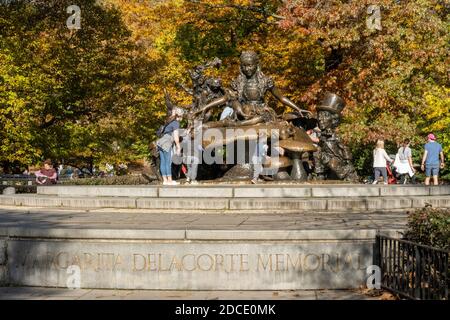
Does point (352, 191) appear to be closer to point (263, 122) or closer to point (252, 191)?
point (252, 191)

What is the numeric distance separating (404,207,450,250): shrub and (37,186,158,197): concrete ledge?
257 inches

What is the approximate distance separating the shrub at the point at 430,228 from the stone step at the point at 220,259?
1.80 ft

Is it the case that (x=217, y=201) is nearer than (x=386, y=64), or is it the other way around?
(x=217, y=201)

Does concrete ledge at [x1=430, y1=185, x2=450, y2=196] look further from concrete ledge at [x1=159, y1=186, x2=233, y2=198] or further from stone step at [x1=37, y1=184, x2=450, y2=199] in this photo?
concrete ledge at [x1=159, y1=186, x2=233, y2=198]

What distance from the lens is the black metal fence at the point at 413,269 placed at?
797cm

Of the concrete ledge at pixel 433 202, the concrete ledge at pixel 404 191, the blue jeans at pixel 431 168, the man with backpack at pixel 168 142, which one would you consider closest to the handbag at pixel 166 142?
the man with backpack at pixel 168 142

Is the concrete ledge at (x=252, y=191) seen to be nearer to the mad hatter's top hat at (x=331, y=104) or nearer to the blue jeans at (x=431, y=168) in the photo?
the mad hatter's top hat at (x=331, y=104)

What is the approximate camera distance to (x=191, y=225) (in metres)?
10.6

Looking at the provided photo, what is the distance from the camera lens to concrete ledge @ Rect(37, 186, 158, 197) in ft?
48.3

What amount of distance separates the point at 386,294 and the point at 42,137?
24.2 m

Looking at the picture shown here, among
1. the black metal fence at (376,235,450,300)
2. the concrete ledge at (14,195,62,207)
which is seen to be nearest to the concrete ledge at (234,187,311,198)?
the concrete ledge at (14,195,62,207)

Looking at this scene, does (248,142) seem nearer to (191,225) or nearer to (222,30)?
(191,225)
